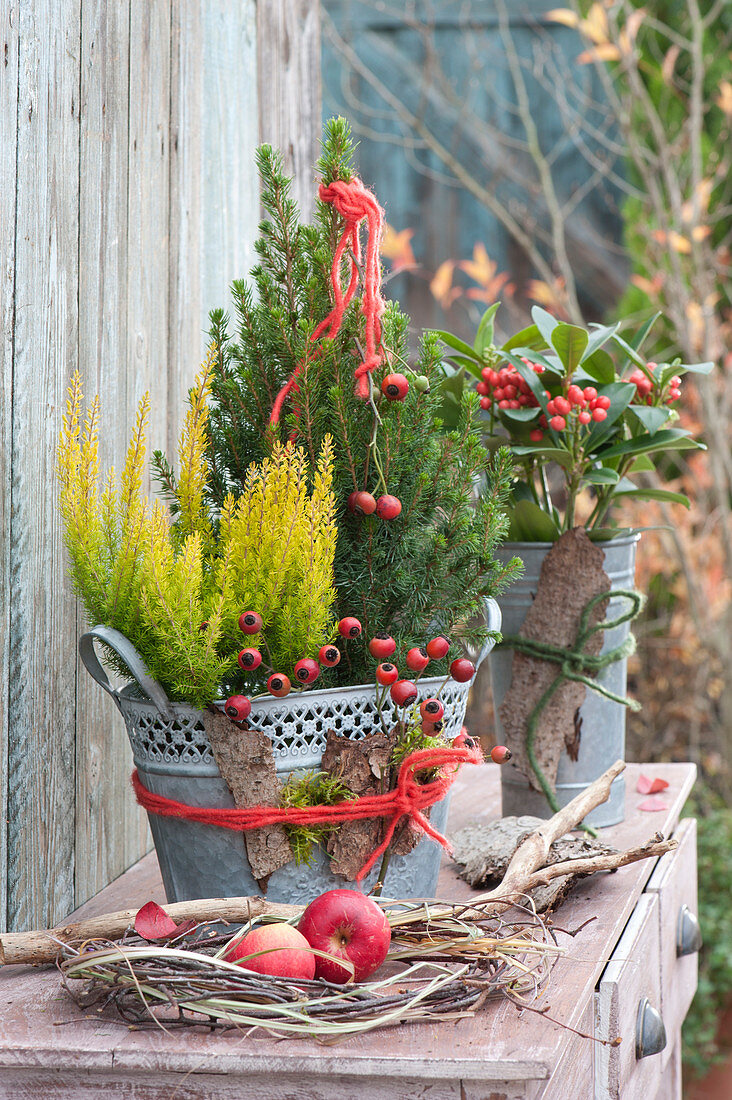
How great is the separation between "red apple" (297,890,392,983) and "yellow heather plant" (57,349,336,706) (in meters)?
0.18

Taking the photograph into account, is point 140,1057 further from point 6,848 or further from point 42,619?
point 42,619

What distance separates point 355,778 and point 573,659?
382mm

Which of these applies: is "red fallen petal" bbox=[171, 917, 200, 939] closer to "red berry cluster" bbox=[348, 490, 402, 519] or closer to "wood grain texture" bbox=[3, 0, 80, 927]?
"wood grain texture" bbox=[3, 0, 80, 927]

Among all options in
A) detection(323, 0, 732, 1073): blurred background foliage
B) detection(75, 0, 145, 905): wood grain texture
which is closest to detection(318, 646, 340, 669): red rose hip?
detection(75, 0, 145, 905): wood grain texture

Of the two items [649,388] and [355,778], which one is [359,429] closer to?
[355,778]

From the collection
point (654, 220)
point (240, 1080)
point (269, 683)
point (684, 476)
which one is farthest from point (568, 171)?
A: point (240, 1080)

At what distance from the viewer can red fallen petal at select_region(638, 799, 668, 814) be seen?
3.98ft

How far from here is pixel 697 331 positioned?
246 cm

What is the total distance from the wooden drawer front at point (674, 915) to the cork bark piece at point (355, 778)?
32cm

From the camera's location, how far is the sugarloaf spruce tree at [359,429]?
0.86 meters

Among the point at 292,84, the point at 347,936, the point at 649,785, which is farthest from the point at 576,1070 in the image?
the point at 292,84

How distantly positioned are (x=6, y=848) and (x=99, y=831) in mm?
181

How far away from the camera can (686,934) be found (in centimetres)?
114

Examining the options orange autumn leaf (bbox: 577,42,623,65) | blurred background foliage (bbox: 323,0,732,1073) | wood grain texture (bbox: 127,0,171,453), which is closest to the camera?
wood grain texture (bbox: 127,0,171,453)
